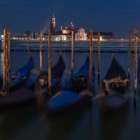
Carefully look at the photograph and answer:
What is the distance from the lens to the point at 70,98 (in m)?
7.34

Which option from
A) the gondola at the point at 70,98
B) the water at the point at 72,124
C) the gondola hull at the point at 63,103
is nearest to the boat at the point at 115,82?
the gondola at the point at 70,98

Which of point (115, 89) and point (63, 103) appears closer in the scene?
point (63, 103)

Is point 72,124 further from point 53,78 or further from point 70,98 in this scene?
point 53,78

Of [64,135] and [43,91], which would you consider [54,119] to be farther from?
[43,91]

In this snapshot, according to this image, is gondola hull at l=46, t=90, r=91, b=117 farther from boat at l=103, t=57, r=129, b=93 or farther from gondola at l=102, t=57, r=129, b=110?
boat at l=103, t=57, r=129, b=93

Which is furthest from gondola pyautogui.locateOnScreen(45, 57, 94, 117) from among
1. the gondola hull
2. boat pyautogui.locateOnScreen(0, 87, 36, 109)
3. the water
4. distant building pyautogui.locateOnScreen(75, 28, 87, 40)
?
distant building pyautogui.locateOnScreen(75, 28, 87, 40)

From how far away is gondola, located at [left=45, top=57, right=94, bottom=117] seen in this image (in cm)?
673

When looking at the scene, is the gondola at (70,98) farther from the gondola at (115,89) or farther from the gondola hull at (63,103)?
the gondola at (115,89)

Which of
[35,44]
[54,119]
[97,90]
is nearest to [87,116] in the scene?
[54,119]

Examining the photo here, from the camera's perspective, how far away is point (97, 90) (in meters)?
10.5

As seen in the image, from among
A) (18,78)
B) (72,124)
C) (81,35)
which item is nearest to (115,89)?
(72,124)

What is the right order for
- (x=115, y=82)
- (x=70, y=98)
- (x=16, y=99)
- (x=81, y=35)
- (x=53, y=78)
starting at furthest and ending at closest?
(x=81, y=35), (x=53, y=78), (x=115, y=82), (x=16, y=99), (x=70, y=98)

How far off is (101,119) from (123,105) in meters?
0.73

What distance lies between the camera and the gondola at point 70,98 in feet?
22.1
